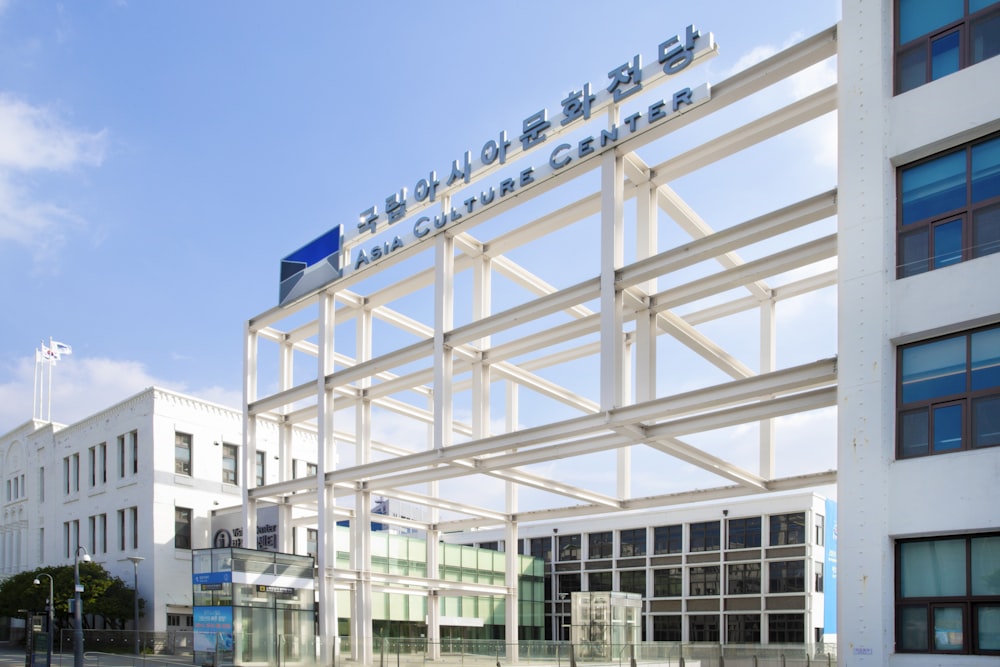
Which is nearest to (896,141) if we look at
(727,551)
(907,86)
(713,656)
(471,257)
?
(907,86)

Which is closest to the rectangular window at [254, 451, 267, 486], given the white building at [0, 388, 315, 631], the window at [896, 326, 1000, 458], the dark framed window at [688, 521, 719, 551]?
the white building at [0, 388, 315, 631]

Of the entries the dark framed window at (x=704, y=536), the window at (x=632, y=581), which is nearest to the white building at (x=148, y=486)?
the window at (x=632, y=581)

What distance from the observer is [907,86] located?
23312 millimetres

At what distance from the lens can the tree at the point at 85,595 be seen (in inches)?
2169

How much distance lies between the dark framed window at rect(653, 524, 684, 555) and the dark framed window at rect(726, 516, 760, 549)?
411 centimetres

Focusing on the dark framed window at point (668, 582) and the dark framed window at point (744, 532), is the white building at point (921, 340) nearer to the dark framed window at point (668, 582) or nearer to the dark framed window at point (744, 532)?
the dark framed window at point (744, 532)

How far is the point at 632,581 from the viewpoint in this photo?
250 ft

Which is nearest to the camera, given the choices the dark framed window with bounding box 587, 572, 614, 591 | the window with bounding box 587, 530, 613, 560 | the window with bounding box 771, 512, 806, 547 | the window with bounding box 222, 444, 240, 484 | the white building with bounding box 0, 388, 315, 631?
the white building with bounding box 0, 388, 315, 631

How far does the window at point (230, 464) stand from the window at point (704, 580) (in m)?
32.2

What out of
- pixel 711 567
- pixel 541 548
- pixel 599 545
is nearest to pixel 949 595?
pixel 711 567

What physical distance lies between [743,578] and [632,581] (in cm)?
949

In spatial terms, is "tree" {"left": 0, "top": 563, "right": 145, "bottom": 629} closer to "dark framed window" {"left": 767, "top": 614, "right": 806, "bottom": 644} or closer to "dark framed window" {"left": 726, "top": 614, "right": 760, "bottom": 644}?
"dark framed window" {"left": 726, "top": 614, "right": 760, "bottom": 644}

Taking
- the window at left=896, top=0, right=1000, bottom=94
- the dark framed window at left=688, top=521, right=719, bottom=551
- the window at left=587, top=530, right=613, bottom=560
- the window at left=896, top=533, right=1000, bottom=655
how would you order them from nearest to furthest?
1. the window at left=896, top=533, right=1000, bottom=655
2. the window at left=896, top=0, right=1000, bottom=94
3. the dark framed window at left=688, top=521, right=719, bottom=551
4. the window at left=587, top=530, right=613, bottom=560

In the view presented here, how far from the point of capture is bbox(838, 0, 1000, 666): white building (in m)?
20.4
